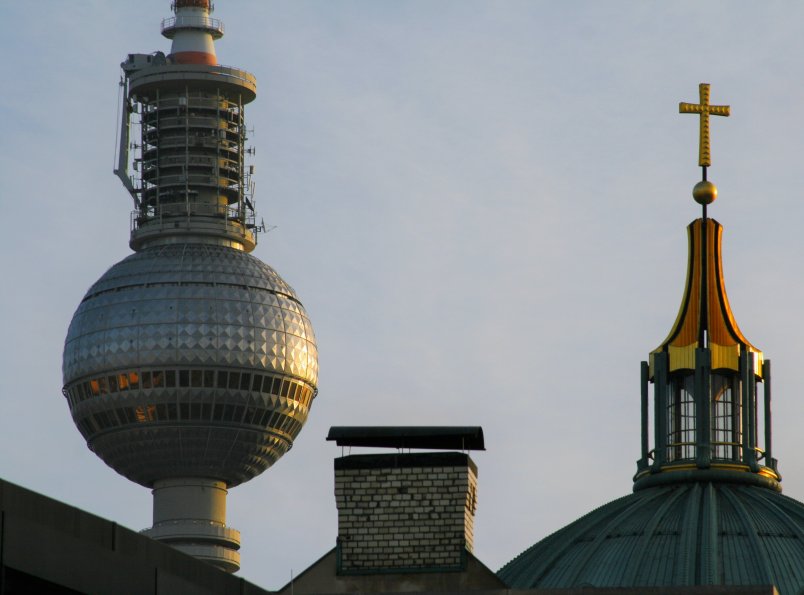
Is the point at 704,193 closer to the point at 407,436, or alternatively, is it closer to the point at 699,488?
the point at 699,488

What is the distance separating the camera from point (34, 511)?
44719 mm

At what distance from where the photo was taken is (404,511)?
226 ft

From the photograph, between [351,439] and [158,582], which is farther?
[351,439]

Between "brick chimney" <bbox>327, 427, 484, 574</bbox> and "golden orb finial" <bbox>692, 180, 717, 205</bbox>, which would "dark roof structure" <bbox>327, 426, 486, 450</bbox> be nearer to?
"brick chimney" <bbox>327, 427, 484, 574</bbox>

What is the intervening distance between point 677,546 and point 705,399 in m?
11.3

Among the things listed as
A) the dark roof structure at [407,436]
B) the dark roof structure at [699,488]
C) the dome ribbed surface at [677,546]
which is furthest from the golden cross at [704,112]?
the dark roof structure at [407,436]

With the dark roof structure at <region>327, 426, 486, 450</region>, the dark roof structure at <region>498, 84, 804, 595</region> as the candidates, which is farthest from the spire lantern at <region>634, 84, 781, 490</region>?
the dark roof structure at <region>327, 426, 486, 450</region>

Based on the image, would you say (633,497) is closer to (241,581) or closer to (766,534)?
(766,534)

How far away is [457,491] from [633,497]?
101 feet

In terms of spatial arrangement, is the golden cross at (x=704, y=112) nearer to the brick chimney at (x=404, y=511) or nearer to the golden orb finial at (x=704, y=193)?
the golden orb finial at (x=704, y=193)

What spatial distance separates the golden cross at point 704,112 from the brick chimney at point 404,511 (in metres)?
43.4

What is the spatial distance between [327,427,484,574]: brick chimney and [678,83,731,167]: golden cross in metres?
43.4

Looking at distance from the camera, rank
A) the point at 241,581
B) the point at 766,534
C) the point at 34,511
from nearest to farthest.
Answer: the point at 34,511
the point at 241,581
the point at 766,534

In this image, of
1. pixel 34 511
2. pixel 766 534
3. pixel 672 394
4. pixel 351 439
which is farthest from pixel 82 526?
pixel 672 394
